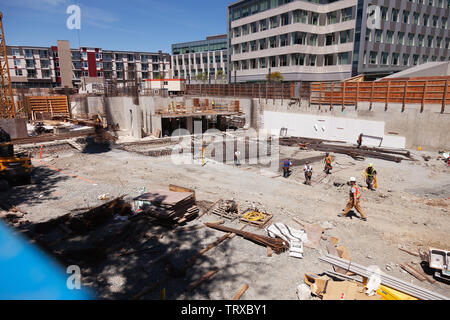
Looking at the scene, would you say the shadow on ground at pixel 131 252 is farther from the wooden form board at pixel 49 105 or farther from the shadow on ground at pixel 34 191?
the wooden form board at pixel 49 105

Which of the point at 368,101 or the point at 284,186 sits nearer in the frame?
the point at 284,186

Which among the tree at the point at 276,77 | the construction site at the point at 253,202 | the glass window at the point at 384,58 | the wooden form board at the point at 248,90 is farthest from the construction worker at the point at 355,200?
the glass window at the point at 384,58

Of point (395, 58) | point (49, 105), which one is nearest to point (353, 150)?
point (395, 58)

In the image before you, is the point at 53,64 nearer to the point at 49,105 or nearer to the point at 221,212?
the point at 49,105

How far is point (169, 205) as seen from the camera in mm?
9789

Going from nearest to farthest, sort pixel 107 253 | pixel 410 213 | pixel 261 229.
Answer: pixel 107 253
pixel 261 229
pixel 410 213

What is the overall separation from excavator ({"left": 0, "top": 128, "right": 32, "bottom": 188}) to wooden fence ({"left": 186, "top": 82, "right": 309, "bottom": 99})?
26.1m

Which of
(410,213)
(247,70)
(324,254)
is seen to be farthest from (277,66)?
(324,254)

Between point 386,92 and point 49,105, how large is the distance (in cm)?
4154

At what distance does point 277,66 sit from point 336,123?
2512cm

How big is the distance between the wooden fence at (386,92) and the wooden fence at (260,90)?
2089 mm

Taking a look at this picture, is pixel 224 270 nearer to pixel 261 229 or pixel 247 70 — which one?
pixel 261 229

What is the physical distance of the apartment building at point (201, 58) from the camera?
3410 inches

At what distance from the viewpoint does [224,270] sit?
298 inches
